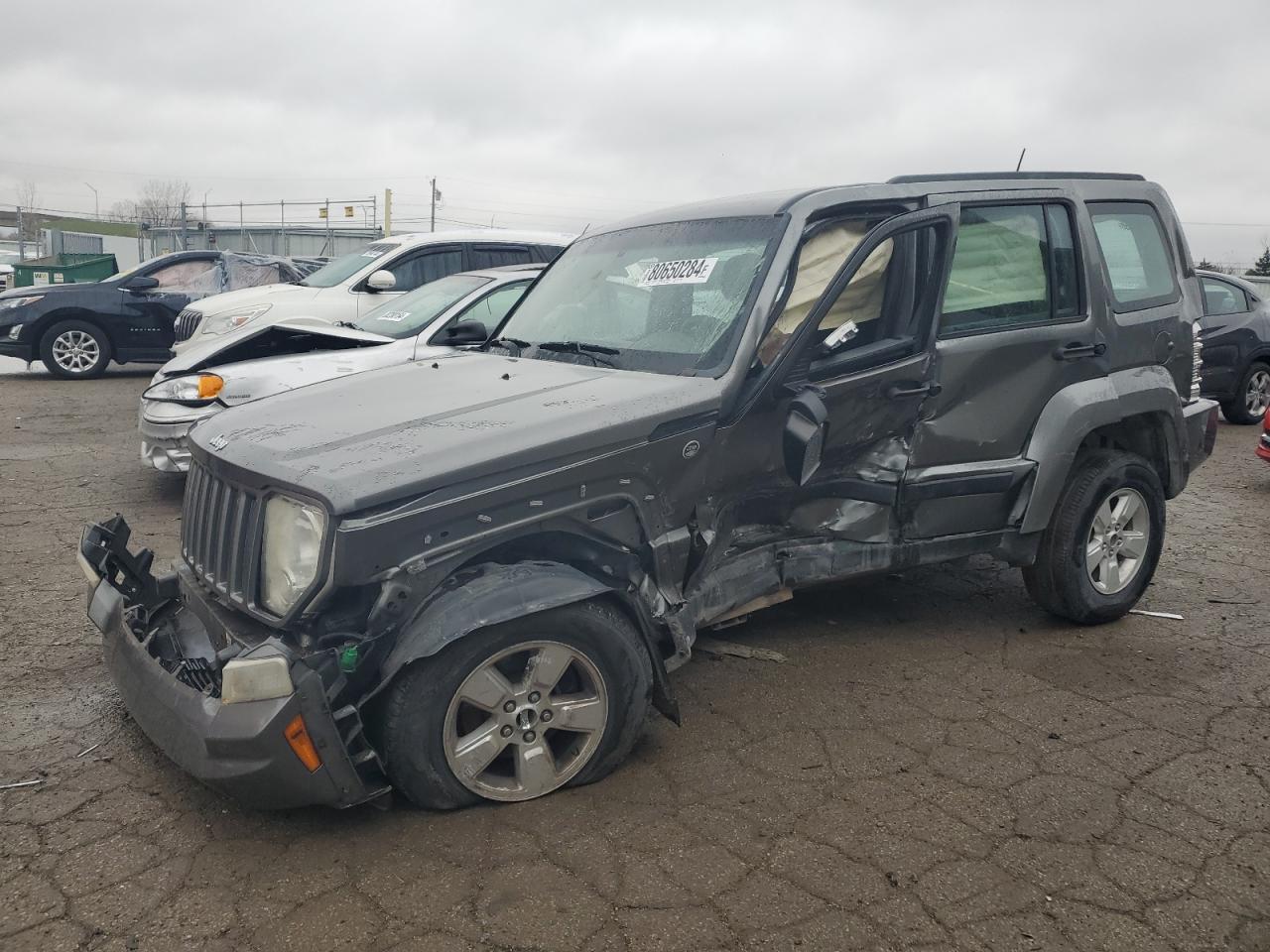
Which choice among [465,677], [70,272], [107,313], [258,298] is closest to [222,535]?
[465,677]

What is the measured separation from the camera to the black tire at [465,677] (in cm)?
294

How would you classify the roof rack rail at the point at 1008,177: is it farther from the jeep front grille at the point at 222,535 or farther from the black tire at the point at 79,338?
the black tire at the point at 79,338

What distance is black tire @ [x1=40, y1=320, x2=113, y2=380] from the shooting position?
12930 mm

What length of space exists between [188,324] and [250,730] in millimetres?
8515

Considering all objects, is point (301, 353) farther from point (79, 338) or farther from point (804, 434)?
point (79, 338)

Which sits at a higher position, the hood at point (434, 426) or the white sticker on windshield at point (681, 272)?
the white sticker on windshield at point (681, 272)

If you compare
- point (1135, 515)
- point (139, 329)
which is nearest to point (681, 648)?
point (1135, 515)

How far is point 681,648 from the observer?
3.48 metres

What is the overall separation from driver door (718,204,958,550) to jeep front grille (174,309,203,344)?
7800mm

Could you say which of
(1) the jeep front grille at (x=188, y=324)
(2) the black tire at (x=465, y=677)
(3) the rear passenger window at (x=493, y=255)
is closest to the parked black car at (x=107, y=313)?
(1) the jeep front grille at (x=188, y=324)

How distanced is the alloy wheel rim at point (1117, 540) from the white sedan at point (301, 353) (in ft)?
10.5

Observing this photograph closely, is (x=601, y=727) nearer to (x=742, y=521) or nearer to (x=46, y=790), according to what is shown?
(x=742, y=521)

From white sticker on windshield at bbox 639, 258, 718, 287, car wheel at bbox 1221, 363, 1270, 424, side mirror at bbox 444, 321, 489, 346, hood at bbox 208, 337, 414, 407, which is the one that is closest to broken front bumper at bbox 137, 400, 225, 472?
hood at bbox 208, 337, 414, 407

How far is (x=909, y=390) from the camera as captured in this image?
4070mm
